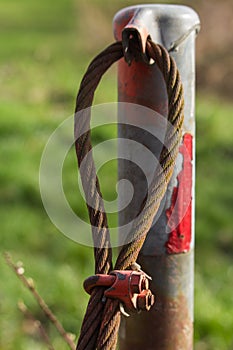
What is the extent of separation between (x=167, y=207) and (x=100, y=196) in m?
0.21

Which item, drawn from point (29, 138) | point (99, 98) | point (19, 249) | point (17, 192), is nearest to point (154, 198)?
point (19, 249)

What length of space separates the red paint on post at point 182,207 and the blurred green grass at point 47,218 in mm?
1425

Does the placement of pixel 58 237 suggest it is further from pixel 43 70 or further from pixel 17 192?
pixel 43 70

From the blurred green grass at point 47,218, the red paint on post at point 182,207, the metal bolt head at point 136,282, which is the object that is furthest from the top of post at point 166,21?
the blurred green grass at point 47,218

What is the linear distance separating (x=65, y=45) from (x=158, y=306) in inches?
362

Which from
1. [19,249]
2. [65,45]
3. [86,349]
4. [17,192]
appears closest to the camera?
[86,349]

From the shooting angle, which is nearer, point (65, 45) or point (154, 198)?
point (154, 198)

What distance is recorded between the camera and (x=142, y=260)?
1.00 m

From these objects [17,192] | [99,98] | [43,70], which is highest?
[43,70]

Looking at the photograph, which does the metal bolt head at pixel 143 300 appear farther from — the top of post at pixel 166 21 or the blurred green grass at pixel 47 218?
the blurred green grass at pixel 47 218

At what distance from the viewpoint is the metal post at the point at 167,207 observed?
0.98 meters

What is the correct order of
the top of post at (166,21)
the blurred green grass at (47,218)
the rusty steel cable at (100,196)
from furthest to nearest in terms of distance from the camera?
1. the blurred green grass at (47,218)
2. the top of post at (166,21)
3. the rusty steel cable at (100,196)

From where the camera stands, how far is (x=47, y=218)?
12.6ft

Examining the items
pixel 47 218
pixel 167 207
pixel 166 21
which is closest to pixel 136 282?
pixel 167 207
